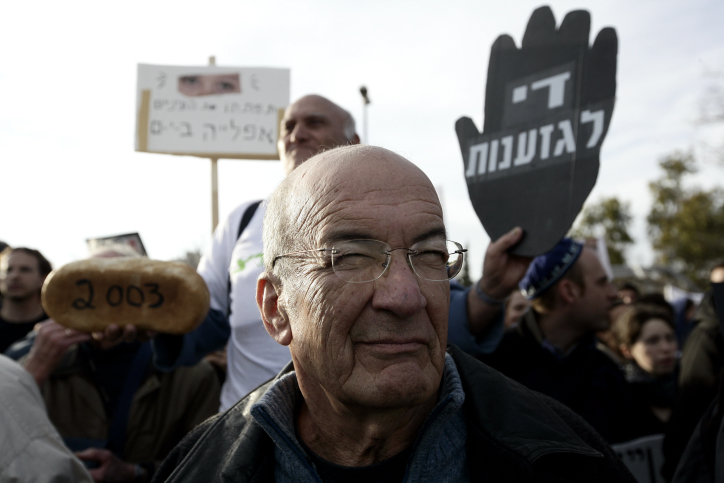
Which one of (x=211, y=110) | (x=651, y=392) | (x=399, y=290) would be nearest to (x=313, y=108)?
(x=399, y=290)

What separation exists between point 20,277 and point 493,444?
383 centimetres

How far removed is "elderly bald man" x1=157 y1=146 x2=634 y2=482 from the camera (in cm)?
134

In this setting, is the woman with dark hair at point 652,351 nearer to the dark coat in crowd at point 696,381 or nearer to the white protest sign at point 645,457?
the white protest sign at point 645,457

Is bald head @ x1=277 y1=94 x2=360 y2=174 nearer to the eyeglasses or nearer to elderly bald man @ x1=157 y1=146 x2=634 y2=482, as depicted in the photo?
elderly bald man @ x1=157 y1=146 x2=634 y2=482

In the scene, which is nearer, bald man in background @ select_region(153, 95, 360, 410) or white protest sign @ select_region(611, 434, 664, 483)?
bald man in background @ select_region(153, 95, 360, 410)

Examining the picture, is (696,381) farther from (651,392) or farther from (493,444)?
(493,444)

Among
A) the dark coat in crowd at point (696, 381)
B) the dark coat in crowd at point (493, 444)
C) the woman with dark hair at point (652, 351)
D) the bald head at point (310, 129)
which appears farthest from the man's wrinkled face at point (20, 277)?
the woman with dark hair at point (652, 351)

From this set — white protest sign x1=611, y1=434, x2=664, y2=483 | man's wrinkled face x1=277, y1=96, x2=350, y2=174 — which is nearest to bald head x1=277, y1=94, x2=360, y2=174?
man's wrinkled face x1=277, y1=96, x2=350, y2=174

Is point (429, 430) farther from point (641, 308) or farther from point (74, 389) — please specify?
point (641, 308)

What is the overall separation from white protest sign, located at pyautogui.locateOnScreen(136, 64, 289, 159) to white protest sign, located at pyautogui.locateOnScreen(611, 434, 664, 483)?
2886 millimetres

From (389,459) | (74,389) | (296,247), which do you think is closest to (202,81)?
(74,389)

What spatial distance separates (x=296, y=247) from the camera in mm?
→ 1481

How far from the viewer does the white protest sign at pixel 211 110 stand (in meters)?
4.21

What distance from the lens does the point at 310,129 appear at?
105 inches
